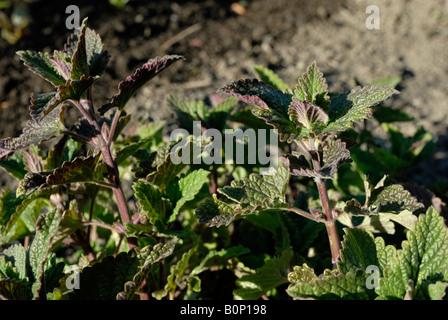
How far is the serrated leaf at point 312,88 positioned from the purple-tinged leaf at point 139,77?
13.5 inches

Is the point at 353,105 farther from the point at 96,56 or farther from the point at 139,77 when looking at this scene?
the point at 96,56

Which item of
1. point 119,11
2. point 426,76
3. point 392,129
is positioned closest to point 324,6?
point 426,76

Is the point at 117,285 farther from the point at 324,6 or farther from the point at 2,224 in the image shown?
the point at 324,6

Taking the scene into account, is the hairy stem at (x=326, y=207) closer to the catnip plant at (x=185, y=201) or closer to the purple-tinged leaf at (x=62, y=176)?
the catnip plant at (x=185, y=201)

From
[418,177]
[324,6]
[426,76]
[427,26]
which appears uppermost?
[324,6]

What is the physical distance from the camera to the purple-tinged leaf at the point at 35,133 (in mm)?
1399

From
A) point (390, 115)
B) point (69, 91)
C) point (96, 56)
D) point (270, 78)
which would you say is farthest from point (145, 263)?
point (390, 115)

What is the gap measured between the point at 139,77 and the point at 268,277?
29.9 inches

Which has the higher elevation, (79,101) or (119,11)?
(119,11)

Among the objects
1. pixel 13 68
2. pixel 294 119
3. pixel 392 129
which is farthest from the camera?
pixel 13 68

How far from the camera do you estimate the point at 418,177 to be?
2918 mm

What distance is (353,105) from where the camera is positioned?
1385 mm

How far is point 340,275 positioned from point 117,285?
2.14 ft

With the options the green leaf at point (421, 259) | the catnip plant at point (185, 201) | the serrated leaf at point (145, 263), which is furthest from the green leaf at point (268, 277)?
the green leaf at point (421, 259)
